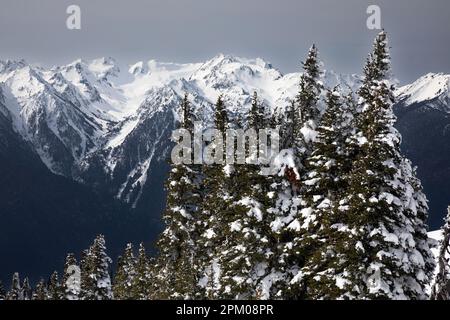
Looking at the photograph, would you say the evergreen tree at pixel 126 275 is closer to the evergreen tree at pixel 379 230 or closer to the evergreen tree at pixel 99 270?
the evergreen tree at pixel 99 270

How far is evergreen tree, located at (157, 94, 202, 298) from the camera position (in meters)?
36.5

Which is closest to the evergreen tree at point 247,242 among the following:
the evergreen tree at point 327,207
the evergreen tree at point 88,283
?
the evergreen tree at point 327,207

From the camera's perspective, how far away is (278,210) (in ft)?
104

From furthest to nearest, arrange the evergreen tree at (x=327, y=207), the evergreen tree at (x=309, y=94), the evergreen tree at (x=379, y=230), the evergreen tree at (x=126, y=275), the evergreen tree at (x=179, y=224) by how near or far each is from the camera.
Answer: the evergreen tree at (x=126, y=275) < the evergreen tree at (x=179, y=224) < the evergreen tree at (x=309, y=94) < the evergreen tree at (x=327, y=207) < the evergreen tree at (x=379, y=230)

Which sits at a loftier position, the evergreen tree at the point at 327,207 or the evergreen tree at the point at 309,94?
the evergreen tree at the point at 309,94

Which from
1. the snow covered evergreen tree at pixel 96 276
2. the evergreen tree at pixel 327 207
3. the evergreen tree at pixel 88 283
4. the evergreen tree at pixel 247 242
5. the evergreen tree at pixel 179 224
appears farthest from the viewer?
the snow covered evergreen tree at pixel 96 276

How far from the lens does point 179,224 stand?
36.7 metres

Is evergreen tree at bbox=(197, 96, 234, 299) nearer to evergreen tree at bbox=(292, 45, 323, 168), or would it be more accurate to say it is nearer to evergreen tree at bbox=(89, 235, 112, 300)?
evergreen tree at bbox=(292, 45, 323, 168)

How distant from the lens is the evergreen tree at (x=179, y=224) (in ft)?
120

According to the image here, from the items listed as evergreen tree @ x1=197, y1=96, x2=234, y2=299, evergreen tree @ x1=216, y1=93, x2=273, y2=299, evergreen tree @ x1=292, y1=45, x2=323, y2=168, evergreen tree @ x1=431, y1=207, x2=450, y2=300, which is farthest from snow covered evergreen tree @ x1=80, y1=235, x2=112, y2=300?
evergreen tree @ x1=431, y1=207, x2=450, y2=300

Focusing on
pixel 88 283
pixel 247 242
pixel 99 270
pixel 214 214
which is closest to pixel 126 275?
pixel 99 270

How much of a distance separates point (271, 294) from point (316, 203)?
515 cm
